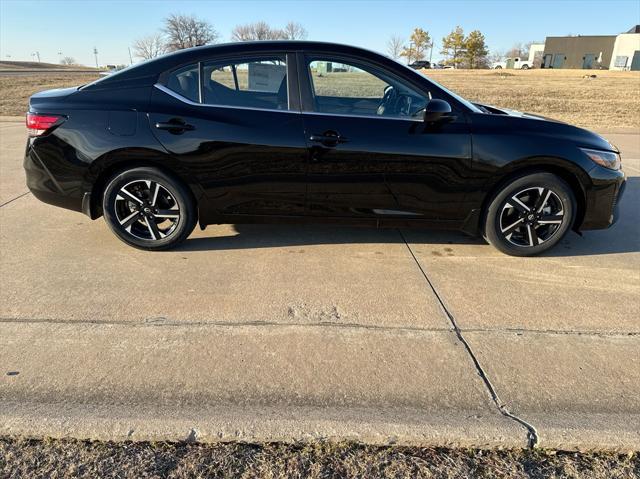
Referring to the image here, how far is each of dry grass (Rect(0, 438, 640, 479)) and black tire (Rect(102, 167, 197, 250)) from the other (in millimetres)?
2134

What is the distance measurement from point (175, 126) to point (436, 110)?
2004 millimetres

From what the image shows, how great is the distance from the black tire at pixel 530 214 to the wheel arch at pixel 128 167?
248 cm

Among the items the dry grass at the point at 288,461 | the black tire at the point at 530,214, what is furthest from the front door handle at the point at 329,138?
the dry grass at the point at 288,461

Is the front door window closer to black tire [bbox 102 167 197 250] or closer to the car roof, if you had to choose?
the car roof

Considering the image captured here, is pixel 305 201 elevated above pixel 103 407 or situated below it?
above

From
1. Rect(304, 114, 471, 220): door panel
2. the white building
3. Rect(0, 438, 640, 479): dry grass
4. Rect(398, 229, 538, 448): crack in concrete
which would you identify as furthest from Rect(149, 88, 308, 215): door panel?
the white building

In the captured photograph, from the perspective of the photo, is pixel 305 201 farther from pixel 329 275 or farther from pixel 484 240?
pixel 484 240

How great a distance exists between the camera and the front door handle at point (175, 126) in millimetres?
3611

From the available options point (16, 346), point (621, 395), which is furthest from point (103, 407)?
point (621, 395)

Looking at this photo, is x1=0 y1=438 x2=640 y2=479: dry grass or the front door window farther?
the front door window

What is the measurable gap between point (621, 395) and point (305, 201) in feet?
8.08

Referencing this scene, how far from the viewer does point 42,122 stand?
144 inches

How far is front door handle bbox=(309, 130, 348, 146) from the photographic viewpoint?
3.62 meters

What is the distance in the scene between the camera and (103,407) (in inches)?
86.7
